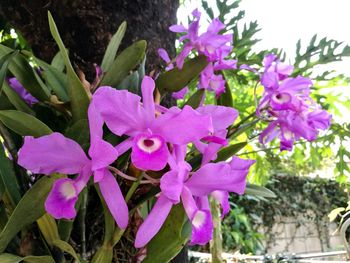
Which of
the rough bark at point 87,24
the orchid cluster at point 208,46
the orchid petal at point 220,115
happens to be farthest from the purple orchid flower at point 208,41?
→ the orchid petal at point 220,115

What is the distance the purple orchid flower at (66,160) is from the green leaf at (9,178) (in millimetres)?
91

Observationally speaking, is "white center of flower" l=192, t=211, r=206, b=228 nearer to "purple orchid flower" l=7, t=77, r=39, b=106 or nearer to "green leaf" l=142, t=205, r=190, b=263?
"green leaf" l=142, t=205, r=190, b=263

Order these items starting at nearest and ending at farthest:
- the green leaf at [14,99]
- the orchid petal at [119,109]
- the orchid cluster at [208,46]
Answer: the orchid petal at [119,109] → the green leaf at [14,99] → the orchid cluster at [208,46]

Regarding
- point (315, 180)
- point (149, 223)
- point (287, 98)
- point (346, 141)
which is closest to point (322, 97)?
point (346, 141)

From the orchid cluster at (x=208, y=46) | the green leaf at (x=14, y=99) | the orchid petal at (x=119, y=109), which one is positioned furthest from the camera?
the orchid cluster at (x=208, y=46)

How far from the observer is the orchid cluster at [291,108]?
2.26 feet

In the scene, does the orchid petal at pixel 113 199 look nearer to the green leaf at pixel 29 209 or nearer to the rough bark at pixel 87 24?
the green leaf at pixel 29 209

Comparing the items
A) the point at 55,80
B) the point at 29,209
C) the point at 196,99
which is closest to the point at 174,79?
the point at 196,99

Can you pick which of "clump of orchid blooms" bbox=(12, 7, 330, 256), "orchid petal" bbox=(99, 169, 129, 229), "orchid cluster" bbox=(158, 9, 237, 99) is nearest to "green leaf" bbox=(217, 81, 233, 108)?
"orchid cluster" bbox=(158, 9, 237, 99)

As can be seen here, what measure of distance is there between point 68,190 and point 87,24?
0.41m

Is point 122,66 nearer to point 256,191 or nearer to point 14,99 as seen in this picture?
point 14,99

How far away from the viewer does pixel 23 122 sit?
0.43 metres

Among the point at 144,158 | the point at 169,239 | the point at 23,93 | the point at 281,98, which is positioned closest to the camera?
the point at 144,158

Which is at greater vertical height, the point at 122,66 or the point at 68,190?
the point at 122,66
